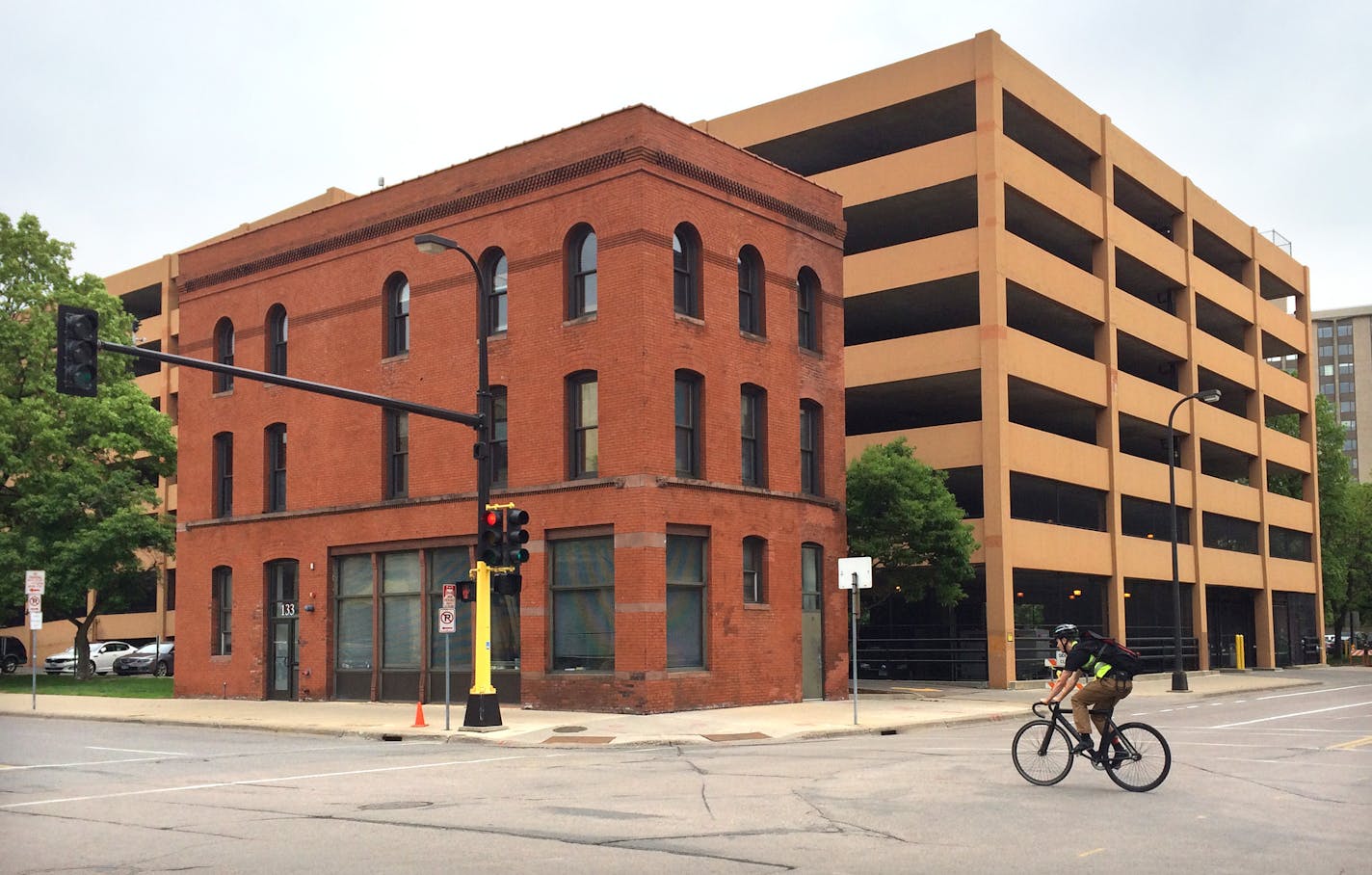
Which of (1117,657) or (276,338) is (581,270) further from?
(1117,657)

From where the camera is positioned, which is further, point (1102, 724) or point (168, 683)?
point (168, 683)

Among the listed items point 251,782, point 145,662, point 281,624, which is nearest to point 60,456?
point 145,662

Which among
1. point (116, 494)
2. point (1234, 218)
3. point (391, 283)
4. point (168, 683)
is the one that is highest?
point (1234, 218)

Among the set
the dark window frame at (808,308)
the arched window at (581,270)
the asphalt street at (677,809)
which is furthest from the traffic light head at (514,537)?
the dark window frame at (808,308)

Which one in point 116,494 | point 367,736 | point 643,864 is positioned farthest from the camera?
point 116,494

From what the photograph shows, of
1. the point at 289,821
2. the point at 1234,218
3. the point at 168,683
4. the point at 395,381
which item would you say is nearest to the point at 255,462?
the point at 395,381

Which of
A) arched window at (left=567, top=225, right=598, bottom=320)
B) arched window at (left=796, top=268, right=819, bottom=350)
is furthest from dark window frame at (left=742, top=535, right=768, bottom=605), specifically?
arched window at (left=567, top=225, right=598, bottom=320)

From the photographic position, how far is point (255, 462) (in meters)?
35.1

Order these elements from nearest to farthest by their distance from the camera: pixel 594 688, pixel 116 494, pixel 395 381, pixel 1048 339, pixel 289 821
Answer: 1. pixel 289 821
2. pixel 594 688
3. pixel 395 381
4. pixel 116 494
5. pixel 1048 339

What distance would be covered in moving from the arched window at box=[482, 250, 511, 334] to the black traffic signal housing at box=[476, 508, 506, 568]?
747cm

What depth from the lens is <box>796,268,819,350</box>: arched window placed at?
107 ft

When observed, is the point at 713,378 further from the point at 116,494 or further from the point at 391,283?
the point at 116,494

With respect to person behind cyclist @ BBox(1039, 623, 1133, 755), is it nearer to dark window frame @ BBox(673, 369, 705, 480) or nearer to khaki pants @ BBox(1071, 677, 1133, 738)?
khaki pants @ BBox(1071, 677, 1133, 738)

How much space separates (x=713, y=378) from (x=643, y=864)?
19976 mm
